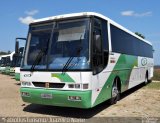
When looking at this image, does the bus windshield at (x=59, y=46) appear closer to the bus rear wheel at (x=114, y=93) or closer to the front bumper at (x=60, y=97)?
the front bumper at (x=60, y=97)

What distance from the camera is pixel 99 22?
33.6ft

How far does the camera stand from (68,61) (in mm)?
9367

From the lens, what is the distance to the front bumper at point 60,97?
358 inches

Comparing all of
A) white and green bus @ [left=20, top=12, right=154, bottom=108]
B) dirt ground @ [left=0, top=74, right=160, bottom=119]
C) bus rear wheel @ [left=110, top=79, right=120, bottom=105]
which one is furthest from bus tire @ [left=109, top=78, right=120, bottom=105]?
white and green bus @ [left=20, top=12, right=154, bottom=108]

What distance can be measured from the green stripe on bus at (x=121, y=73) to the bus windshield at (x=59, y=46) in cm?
156

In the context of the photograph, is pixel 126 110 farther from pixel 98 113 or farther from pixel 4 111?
pixel 4 111

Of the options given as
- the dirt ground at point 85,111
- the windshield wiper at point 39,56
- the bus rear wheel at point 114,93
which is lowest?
the dirt ground at point 85,111

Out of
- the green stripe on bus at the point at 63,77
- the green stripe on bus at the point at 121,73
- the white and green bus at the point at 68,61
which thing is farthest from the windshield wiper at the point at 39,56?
the green stripe on bus at the point at 121,73

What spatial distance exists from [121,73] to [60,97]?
171 inches

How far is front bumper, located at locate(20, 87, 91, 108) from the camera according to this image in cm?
909

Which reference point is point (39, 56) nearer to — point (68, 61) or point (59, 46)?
point (59, 46)

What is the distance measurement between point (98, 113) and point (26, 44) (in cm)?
336

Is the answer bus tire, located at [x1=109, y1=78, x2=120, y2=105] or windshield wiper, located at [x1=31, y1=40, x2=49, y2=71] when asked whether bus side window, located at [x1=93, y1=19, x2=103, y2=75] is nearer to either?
windshield wiper, located at [x1=31, y1=40, x2=49, y2=71]

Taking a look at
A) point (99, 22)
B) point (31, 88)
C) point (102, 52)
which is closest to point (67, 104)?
point (31, 88)
